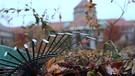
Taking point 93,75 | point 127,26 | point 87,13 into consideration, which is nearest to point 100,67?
point 93,75

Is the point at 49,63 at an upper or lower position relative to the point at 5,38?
upper

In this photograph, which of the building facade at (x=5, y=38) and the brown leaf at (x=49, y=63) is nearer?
the brown leaf at (x=49, y=63)

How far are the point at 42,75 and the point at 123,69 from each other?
0.40 metres

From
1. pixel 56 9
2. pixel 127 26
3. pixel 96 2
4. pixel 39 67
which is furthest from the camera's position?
pixel 127 26

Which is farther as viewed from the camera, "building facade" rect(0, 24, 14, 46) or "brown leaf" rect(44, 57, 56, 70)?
"building facade" rect(0, 24, 14, 46)

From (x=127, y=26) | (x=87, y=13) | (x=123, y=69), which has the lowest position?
(x=127, y=26)

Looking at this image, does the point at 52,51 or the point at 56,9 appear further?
the point at 56,9

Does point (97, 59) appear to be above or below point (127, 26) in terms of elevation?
above

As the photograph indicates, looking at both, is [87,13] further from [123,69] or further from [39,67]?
[39,67]

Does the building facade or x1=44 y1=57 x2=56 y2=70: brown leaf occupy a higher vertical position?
x1=44 y1=57 x2=56 y2=70: brown leaf

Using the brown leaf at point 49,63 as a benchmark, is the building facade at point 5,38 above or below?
below

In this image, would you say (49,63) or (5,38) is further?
(5,38)

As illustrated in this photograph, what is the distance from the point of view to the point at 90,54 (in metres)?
1.43

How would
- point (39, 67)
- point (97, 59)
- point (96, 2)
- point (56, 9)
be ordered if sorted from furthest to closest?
point (56, 9), point (96, 2), point (97, 59), point (39, 67)
